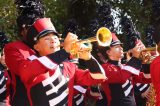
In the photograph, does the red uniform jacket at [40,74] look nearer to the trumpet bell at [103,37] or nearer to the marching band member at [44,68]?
the marching band member at [44,68]

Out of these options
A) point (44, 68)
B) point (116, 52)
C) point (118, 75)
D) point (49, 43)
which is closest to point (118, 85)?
point (118, 75)

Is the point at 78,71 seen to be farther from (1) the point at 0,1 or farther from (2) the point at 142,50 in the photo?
(1) the point at 0,1

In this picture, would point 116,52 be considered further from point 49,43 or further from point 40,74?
point 40,74

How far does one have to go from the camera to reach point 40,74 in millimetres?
4391

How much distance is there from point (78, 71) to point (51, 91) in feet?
1.79

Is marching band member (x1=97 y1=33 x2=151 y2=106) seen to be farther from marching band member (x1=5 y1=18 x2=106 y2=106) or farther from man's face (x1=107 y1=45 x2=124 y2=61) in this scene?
marching band member (x1=5 y1=18 x2=106 y2=106)

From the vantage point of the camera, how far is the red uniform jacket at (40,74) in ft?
14.1

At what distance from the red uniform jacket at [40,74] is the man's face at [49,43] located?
0.17 m

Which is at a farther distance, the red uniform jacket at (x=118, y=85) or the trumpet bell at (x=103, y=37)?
the red uniform jacket at (x=118, y=85)

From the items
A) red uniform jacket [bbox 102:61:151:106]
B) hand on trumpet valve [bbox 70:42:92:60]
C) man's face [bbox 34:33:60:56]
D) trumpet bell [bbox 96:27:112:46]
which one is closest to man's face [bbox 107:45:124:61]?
red uniform jacket [bbox 102:61:151:106]

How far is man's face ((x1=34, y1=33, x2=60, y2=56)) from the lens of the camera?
14.6 ft

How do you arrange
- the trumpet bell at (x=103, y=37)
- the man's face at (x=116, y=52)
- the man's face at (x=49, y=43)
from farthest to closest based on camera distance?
1. the man's face at (x=116, y=52)
2. the trumpet bell at (x=103, y=37)
3. the man's face at (x=49, y=43)

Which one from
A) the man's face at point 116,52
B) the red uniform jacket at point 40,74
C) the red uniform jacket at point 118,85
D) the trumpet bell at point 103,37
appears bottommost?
the red uniform jacket at point 118,85

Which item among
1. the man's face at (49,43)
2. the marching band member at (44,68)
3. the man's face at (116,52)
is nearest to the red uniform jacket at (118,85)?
the man's face at (116,52)
